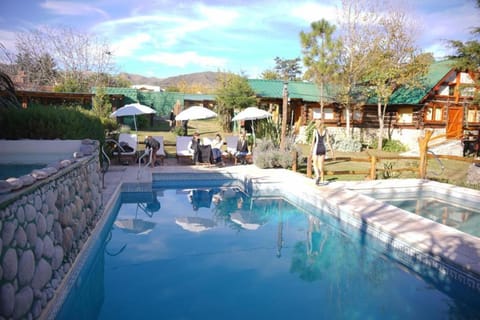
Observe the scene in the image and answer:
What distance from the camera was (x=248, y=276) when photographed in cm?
494

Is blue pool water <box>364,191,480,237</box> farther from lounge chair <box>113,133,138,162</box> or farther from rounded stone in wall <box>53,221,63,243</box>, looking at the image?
lounge chair <box>113,133,138,162</box>

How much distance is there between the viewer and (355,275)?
505 cm

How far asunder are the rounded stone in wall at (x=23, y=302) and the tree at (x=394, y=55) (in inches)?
745

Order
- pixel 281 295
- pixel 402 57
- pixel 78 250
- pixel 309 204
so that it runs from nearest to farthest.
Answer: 1. pixel 281 295
2. pixel 78 250
3. pixel 309 204
4. pixel 402 57

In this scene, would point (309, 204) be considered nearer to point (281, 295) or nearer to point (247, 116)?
point (281, 295)

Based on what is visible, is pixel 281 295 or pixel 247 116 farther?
pixel 247 116

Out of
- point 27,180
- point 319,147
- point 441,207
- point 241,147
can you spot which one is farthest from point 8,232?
point 241,147

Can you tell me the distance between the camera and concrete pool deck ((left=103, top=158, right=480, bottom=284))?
4930 mm

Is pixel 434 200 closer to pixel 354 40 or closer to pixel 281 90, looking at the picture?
pixel 354 40

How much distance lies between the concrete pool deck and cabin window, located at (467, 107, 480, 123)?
1652 cm

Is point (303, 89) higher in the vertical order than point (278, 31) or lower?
lower

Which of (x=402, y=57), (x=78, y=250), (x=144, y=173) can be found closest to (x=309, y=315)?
(x=78, y=250)

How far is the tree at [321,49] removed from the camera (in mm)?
18688

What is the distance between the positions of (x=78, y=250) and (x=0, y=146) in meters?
2.95
